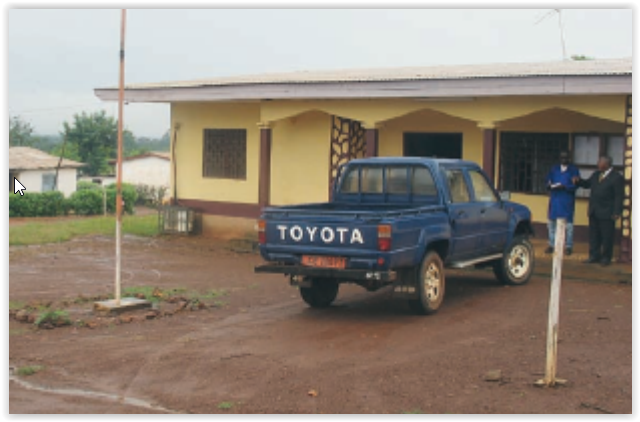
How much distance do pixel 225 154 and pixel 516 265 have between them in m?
9.20

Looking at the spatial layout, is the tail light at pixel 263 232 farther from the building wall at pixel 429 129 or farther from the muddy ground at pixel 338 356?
the building wall at pixel 429 129

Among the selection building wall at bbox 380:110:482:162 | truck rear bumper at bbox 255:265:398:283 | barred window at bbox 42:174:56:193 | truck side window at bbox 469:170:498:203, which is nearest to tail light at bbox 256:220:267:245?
truck rear bumper at bbox 255:265:398:283

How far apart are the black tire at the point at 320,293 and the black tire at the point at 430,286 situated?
126cm

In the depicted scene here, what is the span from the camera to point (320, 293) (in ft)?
37.7

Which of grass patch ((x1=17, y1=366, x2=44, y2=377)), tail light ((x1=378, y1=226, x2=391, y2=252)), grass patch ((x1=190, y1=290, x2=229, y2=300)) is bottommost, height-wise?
grass patch ((x1=17, y1=366, x2=44, y2=377))

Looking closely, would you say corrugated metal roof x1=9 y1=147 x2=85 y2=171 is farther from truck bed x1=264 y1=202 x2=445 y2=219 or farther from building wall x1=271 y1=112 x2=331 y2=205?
truck bed x1=264 y1=202 x2=445 y2=219

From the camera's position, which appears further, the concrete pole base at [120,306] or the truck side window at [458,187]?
the truck side window at [458,187]

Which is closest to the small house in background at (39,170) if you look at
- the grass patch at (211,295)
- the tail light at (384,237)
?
the grass patch at (211,295)

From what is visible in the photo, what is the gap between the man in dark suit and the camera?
14227 millimetres

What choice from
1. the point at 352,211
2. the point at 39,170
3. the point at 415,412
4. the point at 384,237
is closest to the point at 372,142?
the point at 352,211

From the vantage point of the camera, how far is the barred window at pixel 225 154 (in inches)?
799

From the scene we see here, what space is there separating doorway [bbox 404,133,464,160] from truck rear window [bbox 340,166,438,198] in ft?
22.0

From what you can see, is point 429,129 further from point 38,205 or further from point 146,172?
point 146,172

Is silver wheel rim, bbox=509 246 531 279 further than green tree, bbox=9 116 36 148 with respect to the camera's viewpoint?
No
